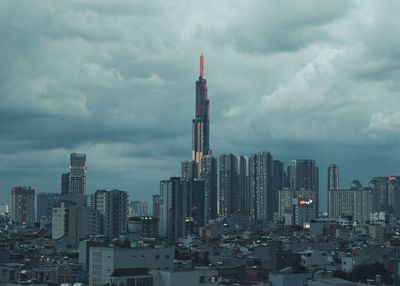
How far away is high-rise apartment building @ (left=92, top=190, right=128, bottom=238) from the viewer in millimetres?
107744

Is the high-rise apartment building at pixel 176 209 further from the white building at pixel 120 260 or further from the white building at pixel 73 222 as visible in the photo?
the white building at pixel 120 260

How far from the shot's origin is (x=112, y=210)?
4439 inches

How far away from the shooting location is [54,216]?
103m

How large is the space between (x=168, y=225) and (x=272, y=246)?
5127 cm

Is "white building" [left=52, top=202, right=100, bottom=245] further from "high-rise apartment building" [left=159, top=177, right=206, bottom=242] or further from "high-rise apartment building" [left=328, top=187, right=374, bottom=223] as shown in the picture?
"high-rise apartment building" [left=328, top=187, right=374, bottom=223]

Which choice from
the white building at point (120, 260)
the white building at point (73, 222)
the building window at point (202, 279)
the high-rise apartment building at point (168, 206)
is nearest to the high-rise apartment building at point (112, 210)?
the white building at point (73, 222)

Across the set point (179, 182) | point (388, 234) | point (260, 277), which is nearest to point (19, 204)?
point (179, 182)

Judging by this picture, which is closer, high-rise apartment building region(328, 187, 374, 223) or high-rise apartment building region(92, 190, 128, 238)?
high-rise apartment building region(92, 190, 128, 238)

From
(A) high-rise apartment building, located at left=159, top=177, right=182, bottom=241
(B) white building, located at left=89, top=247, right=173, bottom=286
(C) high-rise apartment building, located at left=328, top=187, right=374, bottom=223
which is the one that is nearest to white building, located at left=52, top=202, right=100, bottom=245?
(A) high-rise apartment building, located at left=159, top=177, right=182, bottom=241

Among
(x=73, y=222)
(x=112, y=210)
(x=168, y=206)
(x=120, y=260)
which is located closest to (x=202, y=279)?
(x=120, y=260)

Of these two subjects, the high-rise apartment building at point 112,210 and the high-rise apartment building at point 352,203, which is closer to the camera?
the high-rise apartment building at point 112,210

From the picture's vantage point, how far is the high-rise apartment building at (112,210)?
353 feet

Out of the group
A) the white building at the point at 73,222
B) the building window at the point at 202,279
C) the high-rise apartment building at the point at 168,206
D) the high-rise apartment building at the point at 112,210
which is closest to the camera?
the building window at the point at 202,279

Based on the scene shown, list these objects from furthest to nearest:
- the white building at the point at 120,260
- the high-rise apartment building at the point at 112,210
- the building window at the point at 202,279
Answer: the high-rise apartment building at the point at 112,210
the white building at the point at 120,260
the building window at the point at 202,279
